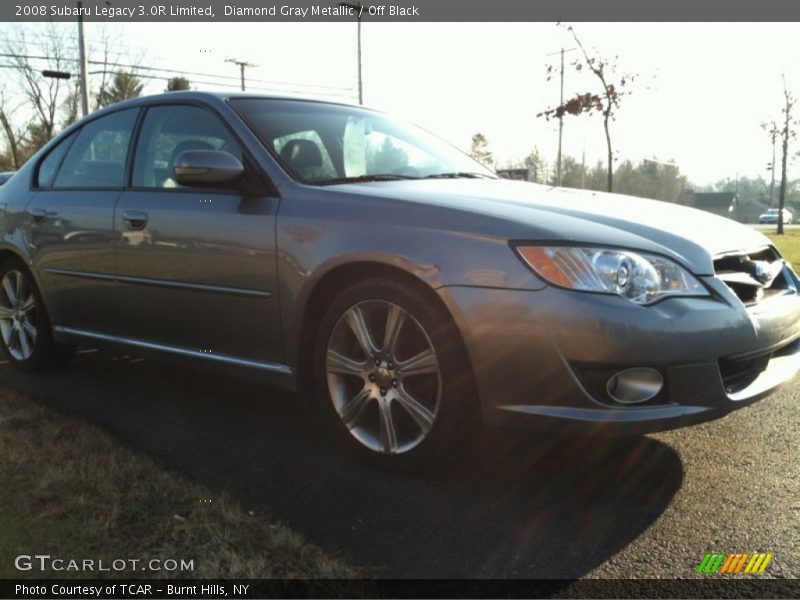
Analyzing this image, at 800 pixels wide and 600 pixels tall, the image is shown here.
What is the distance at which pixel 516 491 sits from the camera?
9.52ft

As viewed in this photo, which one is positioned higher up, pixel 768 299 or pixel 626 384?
pixel 768 299

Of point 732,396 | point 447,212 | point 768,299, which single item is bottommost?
point 732,396

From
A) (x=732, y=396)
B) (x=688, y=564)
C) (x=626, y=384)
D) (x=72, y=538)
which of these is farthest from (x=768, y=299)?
(x=72, y=538)

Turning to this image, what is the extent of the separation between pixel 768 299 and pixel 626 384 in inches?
33.3

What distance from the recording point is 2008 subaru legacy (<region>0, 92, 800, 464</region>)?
2631mm

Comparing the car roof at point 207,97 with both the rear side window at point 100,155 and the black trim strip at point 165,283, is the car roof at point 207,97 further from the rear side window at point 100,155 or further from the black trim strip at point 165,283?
the black trim strip at point 165,283

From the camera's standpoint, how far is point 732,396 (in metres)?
2.75

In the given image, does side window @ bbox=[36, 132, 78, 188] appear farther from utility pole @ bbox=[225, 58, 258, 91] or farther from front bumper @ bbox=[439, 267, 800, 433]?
utility pole @ bbox=[225, 58, 258, 91]

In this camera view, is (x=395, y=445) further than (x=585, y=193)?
No

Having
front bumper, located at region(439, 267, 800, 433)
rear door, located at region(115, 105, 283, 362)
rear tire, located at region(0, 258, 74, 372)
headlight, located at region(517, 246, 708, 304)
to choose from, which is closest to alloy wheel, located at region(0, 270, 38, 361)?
rear tire, located at region(0, 258, 74, 372)

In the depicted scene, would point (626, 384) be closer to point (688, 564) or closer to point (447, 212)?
point (688, 564)

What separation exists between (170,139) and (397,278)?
1800 mm

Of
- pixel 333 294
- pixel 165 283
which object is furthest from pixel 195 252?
pixel 333 294

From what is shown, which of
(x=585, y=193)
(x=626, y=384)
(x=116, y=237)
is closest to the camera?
(x=626, y=384)
